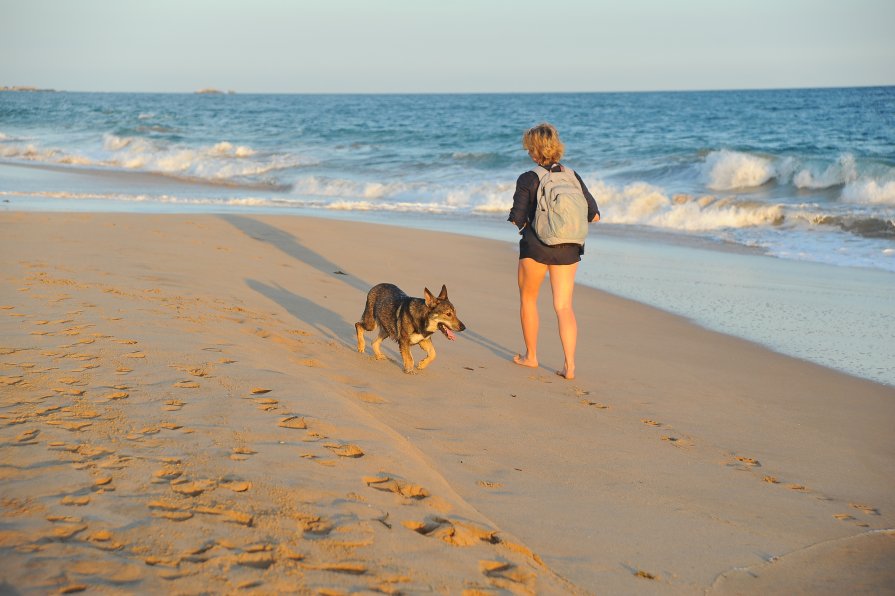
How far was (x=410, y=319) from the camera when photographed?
646 cm

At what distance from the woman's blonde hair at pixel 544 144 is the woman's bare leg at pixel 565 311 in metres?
0.88

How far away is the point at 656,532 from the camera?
398 centimetres

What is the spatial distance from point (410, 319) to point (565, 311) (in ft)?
4.38

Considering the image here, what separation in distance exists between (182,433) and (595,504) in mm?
2062

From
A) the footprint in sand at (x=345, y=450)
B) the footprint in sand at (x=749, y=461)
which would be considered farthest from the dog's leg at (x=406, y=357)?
the footprint in sand at (x=749, y=461)

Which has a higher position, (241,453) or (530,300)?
(530,300)

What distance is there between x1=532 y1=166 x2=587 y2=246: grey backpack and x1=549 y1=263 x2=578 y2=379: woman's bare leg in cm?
31

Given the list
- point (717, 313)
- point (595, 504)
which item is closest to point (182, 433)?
point (595, 504)

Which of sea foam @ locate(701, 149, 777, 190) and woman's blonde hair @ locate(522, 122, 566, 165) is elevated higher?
woman's blonde hair @ locate(522, 122, 566, 165)

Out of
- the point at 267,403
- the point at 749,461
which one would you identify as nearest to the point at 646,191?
the point at 749,461

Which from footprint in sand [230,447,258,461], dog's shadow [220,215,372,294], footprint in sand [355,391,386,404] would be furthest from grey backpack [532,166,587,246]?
dog's shadow [220,215,372,294]

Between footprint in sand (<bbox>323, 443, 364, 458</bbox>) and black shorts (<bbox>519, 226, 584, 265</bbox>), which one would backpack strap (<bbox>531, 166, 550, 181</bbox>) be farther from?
footprint in sand (<bbox>323, 443, 364, 458</bbox>)

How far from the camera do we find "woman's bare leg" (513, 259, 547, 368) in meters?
6.93

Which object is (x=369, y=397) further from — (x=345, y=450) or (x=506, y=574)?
(x=506, y=574)
